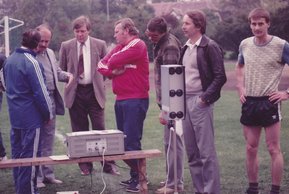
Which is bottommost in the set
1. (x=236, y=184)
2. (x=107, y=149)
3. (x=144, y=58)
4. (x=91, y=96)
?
(x=236, y=184)

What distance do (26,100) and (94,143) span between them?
2.77ft

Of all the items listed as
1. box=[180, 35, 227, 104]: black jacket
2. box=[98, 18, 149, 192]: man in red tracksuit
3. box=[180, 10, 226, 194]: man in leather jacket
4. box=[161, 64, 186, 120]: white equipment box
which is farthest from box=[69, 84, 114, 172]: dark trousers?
box=[180, 35, 227, 104]: black jacket

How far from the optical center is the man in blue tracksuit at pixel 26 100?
5852 mm

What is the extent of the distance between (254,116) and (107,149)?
5.24 ft

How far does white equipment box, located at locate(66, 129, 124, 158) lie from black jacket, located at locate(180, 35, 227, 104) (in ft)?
3.43

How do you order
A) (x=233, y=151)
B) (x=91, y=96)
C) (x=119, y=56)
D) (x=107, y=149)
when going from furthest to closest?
(x=233, y=151)
(x=91, y=96)
(x=119, y=56)
(x=107, y=149)

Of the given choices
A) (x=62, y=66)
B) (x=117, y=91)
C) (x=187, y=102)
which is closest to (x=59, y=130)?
(x=62, y=66)

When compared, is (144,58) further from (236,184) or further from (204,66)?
(236,184)

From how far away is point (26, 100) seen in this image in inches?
233

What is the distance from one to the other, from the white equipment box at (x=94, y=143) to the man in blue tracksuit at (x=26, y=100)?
1.32 ft

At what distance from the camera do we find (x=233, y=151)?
29.3 feet

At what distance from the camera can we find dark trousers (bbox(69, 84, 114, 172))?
763cm

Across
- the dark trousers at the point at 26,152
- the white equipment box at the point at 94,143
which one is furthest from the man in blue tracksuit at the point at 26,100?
the white equipment box at the point at 94,143

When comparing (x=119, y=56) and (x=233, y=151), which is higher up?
(x=119, y=56)
